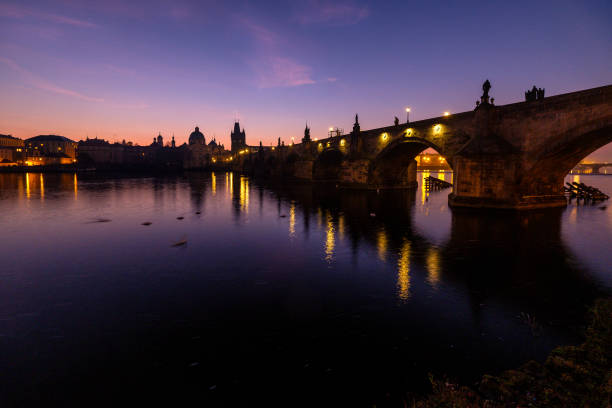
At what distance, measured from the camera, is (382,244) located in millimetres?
13734

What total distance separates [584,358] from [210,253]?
10945 mm

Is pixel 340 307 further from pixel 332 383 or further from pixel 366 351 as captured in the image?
pixel 332 383

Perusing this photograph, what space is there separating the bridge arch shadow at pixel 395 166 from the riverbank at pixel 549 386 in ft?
108

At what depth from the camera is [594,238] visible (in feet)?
48.6

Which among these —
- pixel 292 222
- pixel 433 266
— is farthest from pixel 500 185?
pixel 433 266

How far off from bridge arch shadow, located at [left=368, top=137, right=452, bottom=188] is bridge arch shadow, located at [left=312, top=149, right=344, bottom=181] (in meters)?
17.5

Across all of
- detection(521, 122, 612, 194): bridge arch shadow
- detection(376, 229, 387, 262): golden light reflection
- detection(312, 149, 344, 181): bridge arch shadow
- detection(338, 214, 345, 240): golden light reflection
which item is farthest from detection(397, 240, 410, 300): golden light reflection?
detection(312, 149, 344, 181): bridge arch shadow

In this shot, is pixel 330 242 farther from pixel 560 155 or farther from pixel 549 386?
pixel 560 155

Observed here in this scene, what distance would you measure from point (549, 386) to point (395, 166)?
1609 inches

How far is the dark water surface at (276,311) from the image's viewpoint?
15.7 feet

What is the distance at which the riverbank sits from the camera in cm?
407

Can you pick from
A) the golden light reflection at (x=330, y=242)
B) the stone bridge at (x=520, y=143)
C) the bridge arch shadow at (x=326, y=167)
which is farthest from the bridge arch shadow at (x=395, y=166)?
the golden light reflection at (x=330, y=242)

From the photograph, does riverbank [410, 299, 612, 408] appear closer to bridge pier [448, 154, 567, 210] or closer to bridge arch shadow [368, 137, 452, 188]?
bridge pier [448, 154, 567, 210]

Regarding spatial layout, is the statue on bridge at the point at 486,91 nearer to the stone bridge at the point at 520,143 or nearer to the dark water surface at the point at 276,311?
the stone bridge at the point at 520,143
